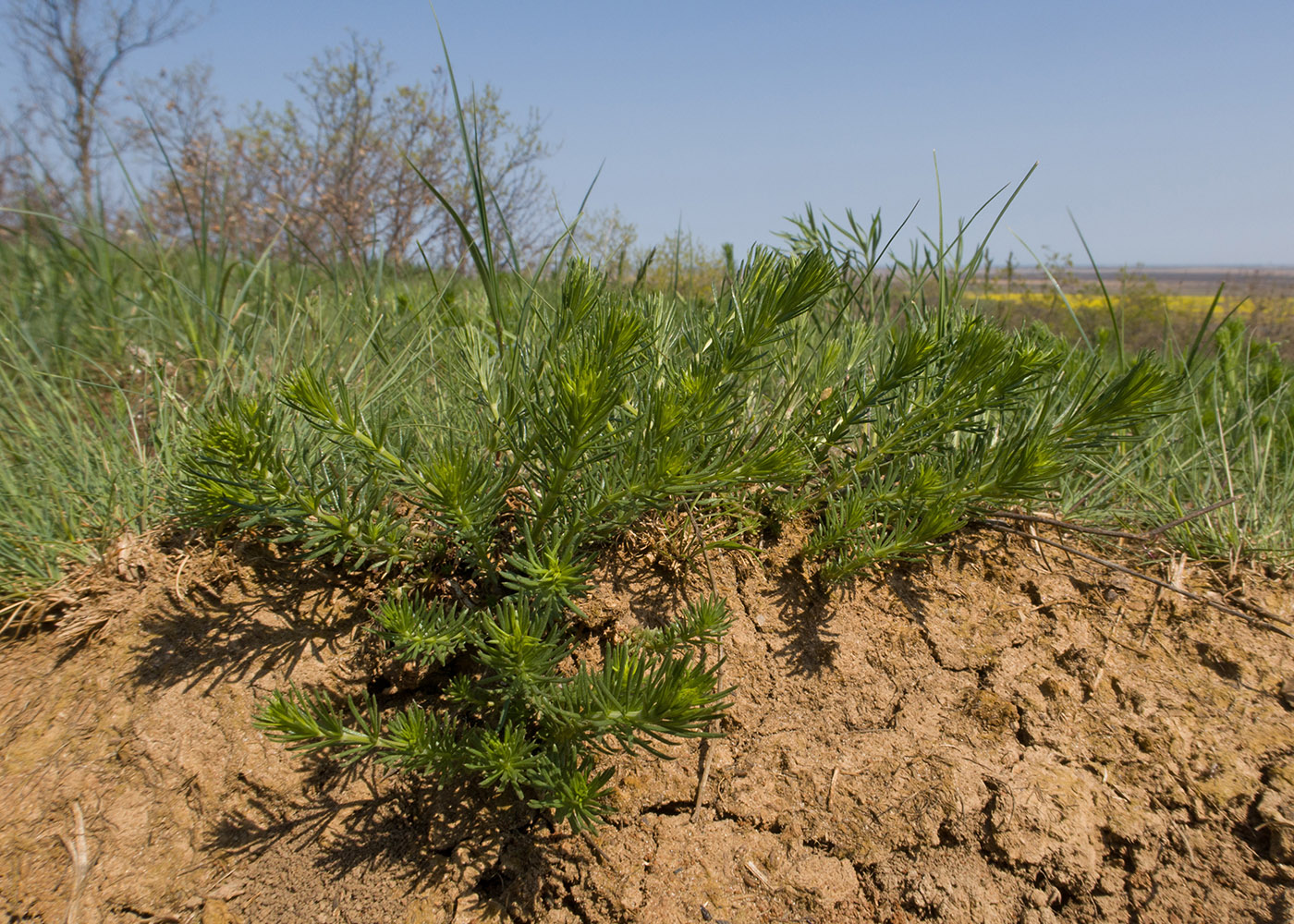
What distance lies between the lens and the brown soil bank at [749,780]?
4.75ft

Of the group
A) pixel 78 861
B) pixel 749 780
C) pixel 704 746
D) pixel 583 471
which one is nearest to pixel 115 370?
pixel 78 861

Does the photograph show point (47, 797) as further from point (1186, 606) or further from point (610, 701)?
point (1186, 606)

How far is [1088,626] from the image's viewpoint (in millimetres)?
1840

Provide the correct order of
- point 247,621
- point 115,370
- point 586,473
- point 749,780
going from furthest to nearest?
1. point 115,370
2. point 247,621
3. point 749,780
4. point 586,473

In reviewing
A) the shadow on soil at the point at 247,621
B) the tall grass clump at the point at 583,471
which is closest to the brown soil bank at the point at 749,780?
the shadow on soil at the point at 247,621

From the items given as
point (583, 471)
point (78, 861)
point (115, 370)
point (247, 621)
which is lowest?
point (78, 861)

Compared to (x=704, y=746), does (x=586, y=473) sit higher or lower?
higher

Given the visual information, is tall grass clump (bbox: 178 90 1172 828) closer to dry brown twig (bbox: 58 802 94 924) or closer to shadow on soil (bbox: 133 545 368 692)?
shadow on soil (bbox: 133 545 368 692)

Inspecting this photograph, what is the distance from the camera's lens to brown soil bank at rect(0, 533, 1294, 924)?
1.45 m

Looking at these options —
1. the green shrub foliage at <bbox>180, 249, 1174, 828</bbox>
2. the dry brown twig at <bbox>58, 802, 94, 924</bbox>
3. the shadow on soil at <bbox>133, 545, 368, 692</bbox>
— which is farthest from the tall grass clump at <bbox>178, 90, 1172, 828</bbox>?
the dry brown twig at <bbox>58, 802, 94, 924</bbox>

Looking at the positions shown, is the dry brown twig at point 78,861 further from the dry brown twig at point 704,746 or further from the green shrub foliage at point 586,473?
the dry brown twig at point 704,746

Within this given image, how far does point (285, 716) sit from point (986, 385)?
1.58 metres

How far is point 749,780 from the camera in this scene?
158 centimetres

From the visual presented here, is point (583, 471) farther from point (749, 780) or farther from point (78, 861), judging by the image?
point (78, 861)
